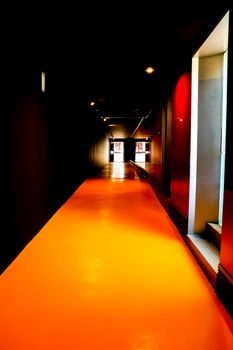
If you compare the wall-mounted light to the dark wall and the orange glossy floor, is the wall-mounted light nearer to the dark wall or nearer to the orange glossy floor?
the dark wall

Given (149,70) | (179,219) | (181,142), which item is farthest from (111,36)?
(179,219)

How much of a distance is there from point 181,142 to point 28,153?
2.38m

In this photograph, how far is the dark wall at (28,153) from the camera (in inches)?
112

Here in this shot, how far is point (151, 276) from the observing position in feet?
8.04

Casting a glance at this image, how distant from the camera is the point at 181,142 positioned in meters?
4.16

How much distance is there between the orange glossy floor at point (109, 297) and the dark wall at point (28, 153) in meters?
0.36

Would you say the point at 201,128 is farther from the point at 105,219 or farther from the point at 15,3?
the point at 15,3

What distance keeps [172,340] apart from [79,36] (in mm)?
4103

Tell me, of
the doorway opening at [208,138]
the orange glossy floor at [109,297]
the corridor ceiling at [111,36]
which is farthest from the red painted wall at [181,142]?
the orange glossy floor at [109,297]

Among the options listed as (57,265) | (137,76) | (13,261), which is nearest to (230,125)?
(57,265)

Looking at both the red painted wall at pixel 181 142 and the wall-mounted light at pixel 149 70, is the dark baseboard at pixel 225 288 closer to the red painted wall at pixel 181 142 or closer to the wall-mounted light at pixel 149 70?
the red painted wall at pixel 181 142

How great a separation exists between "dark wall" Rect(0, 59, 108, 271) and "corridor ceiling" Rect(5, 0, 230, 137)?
311 mm

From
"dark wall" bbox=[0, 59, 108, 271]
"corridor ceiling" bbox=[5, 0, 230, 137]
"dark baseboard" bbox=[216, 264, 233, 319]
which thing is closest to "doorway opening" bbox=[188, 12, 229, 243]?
"corridor ceiling" bbox=[5, 0, 230, 137]

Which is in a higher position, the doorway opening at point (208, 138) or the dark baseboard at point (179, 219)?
the doorway opening at point (208, 138)
